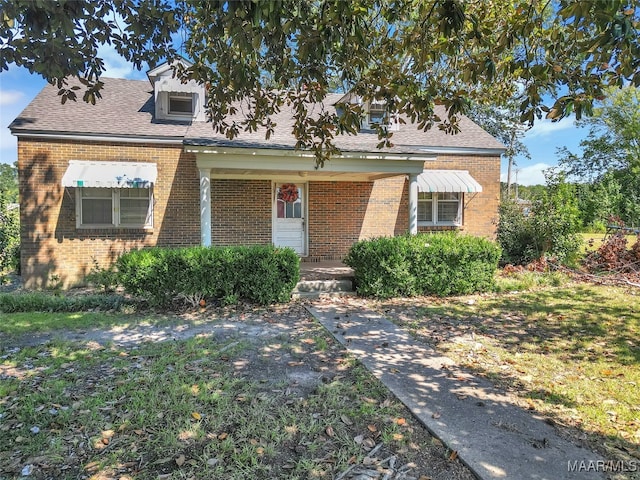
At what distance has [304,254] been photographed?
1312cm

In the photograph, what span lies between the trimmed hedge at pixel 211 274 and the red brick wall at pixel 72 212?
11.4 feet

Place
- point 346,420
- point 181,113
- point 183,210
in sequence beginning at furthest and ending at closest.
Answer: point 181,113, point 183,210, point 346,420

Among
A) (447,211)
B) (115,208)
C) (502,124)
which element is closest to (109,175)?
(115,208)

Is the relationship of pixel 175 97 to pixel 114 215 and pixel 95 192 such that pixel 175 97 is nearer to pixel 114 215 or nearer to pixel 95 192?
pixel 95 192

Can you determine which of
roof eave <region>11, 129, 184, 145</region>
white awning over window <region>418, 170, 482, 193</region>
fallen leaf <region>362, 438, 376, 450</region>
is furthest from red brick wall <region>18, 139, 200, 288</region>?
fallen leaf <region>362, 438, 376, 450</region>

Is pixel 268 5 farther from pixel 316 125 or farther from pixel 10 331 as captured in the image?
pixel 10 331

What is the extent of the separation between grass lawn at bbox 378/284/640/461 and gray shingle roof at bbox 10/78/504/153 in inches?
191

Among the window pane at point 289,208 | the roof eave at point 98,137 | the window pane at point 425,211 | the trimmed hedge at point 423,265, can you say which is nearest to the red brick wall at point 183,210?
the roof eave at point 98,137

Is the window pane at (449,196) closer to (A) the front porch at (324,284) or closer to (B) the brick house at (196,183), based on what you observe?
(B) the brick house at (196,183)

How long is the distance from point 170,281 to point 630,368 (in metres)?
7.12

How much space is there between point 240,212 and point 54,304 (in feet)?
18.0

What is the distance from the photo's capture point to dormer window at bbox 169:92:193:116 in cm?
1227

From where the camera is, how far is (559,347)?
18.8 ft

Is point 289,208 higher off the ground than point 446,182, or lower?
lower
